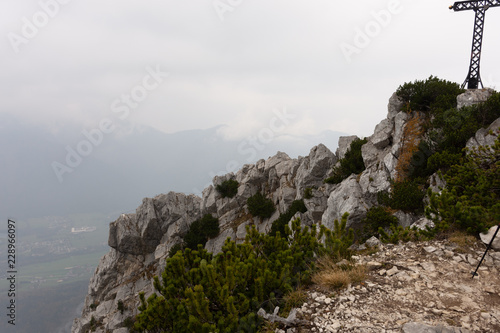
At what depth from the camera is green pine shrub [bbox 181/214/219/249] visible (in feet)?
100

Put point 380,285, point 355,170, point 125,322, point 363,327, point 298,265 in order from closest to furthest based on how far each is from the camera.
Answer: point 363,327 < point 380,285 < point 298,265 < point 355,170 < point 125,322

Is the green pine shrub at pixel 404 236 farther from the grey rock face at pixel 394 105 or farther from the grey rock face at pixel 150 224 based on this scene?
the grey rock face at pixel 150 224

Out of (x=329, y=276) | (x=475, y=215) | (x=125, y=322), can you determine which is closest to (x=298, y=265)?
(x=329, y=276)

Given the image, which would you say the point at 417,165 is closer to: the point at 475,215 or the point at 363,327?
the point at 475,215

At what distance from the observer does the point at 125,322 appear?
1025 inches

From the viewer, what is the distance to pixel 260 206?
28609 millimetres

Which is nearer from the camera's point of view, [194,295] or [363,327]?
[363,327]

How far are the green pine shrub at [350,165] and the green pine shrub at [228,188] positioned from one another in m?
13.5

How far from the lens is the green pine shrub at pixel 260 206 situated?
2855 cm

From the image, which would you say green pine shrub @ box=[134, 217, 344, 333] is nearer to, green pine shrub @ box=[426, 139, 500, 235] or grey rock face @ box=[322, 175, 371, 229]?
green pine shrub @ box=[426, 139, 500, 235]

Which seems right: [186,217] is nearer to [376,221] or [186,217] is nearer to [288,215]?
[288,215]

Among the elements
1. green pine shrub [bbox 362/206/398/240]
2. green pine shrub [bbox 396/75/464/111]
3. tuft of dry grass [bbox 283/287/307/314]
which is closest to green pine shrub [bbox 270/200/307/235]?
green pine shrub [bbox 362/206/398/240]

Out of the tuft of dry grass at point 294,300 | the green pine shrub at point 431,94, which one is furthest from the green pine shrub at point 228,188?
the tuft of dry grass at point 294,300

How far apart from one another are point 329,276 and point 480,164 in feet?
27.1
